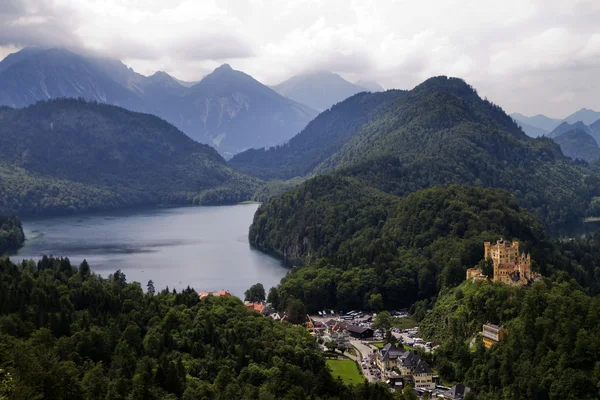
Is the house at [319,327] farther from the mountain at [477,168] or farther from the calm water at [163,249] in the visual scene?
the mountain at [477,168]

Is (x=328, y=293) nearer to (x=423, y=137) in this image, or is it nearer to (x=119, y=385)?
(x=119, y=385)

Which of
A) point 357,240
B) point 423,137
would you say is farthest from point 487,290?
point 423,137

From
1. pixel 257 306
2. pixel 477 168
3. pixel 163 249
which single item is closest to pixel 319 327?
pixel 257 306

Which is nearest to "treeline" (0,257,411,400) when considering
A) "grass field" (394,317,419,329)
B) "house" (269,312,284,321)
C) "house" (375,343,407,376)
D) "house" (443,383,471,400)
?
"house" (375,343,407,376)

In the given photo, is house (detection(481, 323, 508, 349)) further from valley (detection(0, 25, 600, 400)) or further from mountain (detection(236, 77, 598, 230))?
mountain (detection(236, 77, 598, 230))

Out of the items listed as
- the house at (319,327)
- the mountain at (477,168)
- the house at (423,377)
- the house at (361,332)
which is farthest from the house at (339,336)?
the mountain at (477,168)

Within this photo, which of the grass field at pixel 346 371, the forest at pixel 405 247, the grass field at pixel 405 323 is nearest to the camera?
the grass field at pixel 346 371

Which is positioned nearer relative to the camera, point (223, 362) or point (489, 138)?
point (223, 362)
